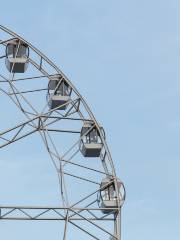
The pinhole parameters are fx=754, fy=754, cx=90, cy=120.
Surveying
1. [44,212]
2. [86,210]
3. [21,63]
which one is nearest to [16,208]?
[44,212]

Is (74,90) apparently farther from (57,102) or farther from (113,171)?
(113,171)

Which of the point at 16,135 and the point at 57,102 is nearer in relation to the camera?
the point at 16,135

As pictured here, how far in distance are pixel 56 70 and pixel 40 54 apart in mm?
883

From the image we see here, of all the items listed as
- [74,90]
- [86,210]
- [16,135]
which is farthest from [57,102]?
[86,210]

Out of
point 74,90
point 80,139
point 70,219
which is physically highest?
point 74,90

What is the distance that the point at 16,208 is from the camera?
24750 millimetres

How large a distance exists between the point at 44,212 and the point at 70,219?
3.02 feet

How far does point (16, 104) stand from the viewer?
2758 centimetres

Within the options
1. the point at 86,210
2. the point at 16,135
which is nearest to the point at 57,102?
the point at 16,135

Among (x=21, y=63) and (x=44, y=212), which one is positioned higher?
(x=21, y=63)

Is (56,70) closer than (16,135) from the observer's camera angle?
No

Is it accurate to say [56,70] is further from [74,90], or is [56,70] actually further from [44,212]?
[44,212]

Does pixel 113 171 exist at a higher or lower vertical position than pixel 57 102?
lower

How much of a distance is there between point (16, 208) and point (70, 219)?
6.22 ft
